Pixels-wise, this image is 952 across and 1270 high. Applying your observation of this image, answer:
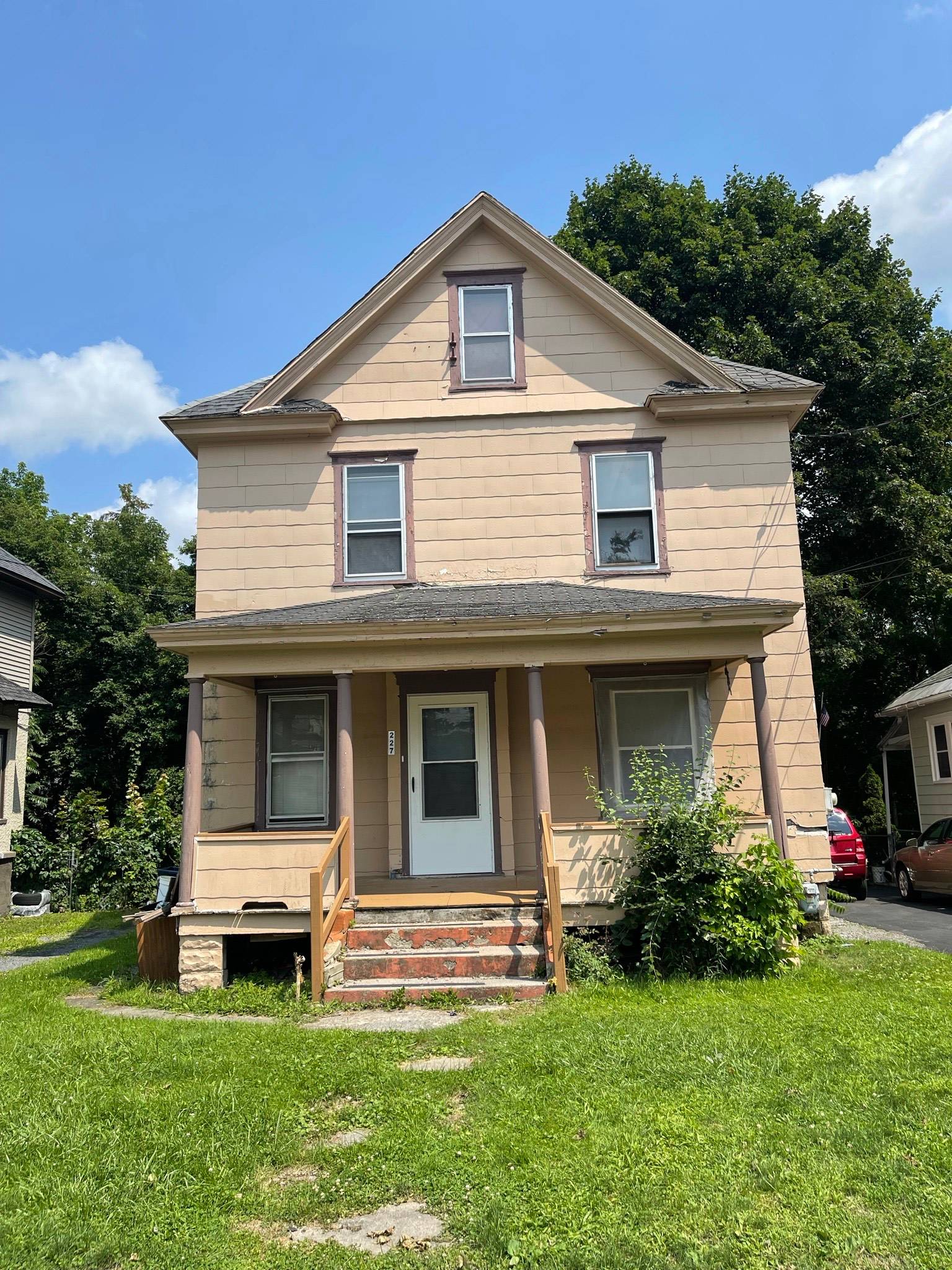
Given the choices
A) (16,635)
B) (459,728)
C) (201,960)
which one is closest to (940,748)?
(459,728)

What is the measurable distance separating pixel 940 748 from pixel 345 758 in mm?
14129

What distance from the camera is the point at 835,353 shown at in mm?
22641

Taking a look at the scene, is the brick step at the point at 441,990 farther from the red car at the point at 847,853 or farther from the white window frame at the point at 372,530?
the red car at the point at 847,853

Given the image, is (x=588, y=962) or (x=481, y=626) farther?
(x=481, y=626)

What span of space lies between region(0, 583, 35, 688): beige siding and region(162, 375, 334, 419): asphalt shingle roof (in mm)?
9859

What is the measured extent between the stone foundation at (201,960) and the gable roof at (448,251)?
→ 665 cm

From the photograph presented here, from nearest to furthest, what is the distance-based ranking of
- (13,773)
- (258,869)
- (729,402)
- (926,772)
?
1. (258,869)
2. (729,402)
3. (13,773)
4. (926,772)

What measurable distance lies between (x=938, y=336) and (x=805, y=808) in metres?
18.3

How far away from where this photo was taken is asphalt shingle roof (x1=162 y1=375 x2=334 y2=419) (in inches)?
466

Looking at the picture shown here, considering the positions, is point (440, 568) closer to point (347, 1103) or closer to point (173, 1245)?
point (347, 1103)

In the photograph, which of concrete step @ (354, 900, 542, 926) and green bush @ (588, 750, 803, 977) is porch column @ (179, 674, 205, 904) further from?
green bush @ (588, 750, 803, 977)

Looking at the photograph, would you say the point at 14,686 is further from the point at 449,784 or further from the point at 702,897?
the point at 702,897

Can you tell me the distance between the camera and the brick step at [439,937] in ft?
28.7

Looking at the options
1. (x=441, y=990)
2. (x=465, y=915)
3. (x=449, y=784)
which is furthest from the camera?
(x=449, y=784)
